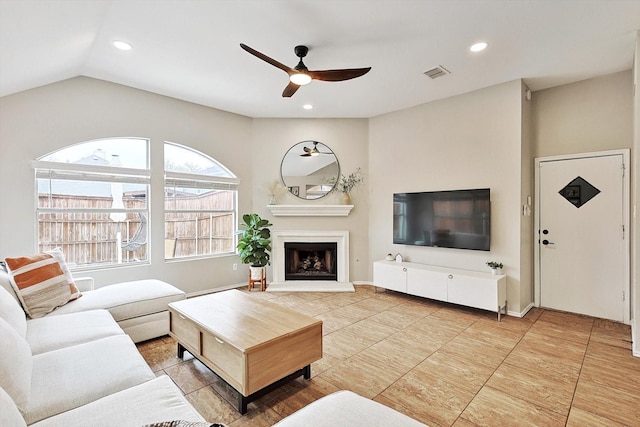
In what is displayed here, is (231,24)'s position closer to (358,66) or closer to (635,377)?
(358,66)

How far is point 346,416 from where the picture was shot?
3.84 ft

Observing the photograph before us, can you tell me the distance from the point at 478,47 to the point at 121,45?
3602mm

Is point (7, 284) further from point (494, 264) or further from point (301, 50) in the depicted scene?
point (494, 264)

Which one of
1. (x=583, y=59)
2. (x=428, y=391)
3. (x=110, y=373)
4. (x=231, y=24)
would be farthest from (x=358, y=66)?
(x=110, y=373)

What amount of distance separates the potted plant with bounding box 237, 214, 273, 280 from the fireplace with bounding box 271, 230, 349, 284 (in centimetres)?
35

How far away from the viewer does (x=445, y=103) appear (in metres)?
4.41

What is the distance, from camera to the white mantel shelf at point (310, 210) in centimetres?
519

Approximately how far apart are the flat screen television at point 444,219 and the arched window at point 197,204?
113 inches

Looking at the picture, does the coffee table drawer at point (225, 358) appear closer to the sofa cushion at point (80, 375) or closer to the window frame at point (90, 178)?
the sofa cushion at point (80, 375)

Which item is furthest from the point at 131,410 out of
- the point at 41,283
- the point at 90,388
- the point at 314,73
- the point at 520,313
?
the point at 520,313

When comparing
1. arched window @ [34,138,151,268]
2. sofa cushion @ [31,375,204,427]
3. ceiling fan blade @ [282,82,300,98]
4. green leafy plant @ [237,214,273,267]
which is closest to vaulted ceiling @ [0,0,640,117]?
ceiling fan blade @ [282,82,300,98]

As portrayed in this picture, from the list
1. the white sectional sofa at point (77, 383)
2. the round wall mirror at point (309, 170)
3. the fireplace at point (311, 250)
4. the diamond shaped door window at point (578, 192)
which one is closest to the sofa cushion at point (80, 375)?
the white sectional sofa at point (77, 383)

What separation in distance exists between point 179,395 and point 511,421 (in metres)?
2.01

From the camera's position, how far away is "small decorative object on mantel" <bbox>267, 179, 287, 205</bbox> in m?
5.34
